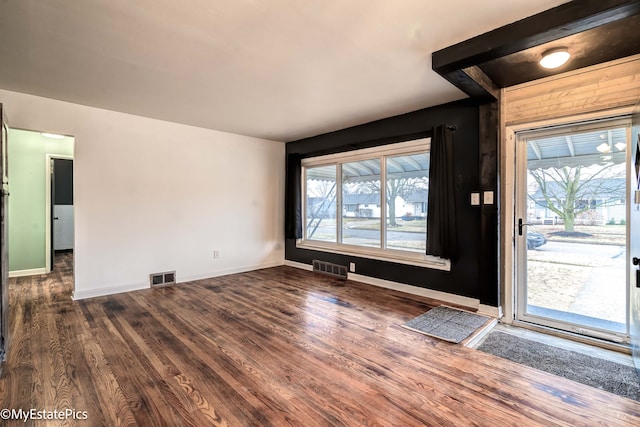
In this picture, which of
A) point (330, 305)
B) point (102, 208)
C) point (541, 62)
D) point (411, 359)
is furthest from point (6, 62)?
point (541, 62)

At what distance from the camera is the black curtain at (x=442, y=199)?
3639 millimetres

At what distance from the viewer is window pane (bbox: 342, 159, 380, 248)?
4.60 metres

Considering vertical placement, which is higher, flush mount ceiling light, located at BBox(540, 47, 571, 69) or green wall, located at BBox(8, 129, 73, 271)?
flush mount ceiling light, located at BBox(540, 47, 571, 69)

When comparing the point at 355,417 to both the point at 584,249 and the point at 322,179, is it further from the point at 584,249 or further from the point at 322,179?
the point at 322,179

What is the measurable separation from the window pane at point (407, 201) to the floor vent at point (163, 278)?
3222mm

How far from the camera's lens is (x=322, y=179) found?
5.43 meters

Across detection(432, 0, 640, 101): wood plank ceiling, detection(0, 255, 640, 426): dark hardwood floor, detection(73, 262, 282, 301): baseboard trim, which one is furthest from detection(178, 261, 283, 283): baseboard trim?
detection(432, 0, 640, 101): wood plank ceiling

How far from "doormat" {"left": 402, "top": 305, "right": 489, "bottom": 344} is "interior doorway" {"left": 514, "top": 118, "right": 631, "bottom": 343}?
20.2 inches

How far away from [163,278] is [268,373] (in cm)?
302

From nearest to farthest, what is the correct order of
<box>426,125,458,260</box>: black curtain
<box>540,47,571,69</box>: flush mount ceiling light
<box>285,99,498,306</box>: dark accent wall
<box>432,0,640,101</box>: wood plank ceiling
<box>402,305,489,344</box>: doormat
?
<box>432,0,640,101</box>: wood plank ceiling
<box>540,47,571,69</box>: flush mount ceiling light
<box>402,305,489,344</box>: doormat
<box>285,99,498,306</box>: dark accent wall
<box>426,125,458,260</box>: black curtain

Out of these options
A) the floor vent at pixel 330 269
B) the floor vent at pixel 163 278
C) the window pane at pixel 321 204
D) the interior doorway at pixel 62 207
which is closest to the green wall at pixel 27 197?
the interior doorway at pixel 62 207

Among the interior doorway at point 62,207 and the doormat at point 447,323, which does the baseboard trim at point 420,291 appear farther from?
the interior doorway at point 62,207

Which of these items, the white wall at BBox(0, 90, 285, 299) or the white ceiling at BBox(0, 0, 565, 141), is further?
the white wall at BBox(0, 90, 285, 299)

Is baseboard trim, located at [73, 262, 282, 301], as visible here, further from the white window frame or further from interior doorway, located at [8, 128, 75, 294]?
interior doorway, located at [8, 128, 75, 294]
